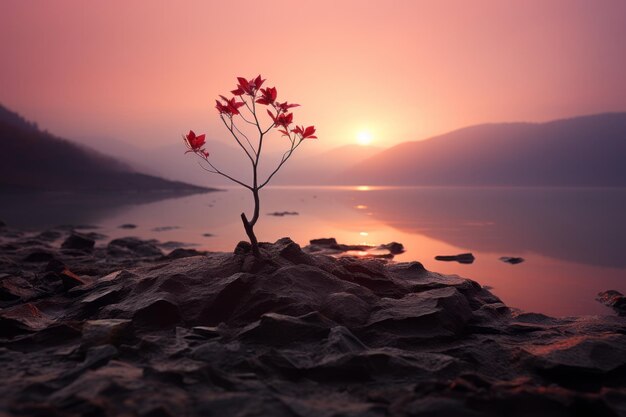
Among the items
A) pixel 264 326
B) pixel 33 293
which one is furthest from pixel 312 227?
pixel 264 326

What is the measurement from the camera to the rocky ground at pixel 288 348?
373cm

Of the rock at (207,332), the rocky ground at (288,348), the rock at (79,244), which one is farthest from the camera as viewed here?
the rock at (79,244)

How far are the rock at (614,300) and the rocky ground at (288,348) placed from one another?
6.54ft

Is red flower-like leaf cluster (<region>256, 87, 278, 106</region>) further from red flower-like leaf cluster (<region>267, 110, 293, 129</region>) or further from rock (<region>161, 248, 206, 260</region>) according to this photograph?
rock (<region>161, 248, 206, 260</region>)

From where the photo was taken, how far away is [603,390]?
13.7 ft

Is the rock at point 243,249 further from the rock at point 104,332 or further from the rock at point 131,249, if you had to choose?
the rock at point 131,249

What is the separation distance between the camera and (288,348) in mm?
5086

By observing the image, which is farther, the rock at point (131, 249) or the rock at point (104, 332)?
the rock at point (131, 249)

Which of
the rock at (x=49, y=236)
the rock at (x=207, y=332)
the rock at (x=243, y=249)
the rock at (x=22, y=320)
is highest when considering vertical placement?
the rock at (x=243, y=249)

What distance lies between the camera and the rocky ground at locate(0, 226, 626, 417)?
3.73 meters

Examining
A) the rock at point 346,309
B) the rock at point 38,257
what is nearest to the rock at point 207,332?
the rock at point 346,309

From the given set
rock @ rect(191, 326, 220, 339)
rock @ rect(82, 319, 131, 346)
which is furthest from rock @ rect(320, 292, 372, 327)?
rock @ rect(82, 319, 131, 346)

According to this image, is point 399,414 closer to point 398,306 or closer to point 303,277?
point 398,306

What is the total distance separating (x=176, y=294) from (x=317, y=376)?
3.10 metres
